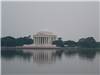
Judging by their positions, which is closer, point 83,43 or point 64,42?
point 83,43

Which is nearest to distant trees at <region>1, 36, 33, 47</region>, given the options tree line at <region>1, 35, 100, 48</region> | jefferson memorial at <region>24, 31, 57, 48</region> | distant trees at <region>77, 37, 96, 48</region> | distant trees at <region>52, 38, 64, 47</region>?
tree line at <region>1, 35, 100, 48</region>

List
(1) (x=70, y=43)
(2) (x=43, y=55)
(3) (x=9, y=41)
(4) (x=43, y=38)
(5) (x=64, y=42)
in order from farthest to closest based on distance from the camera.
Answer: (4) (x=43, y=38) < (5) (x=64, y=42) < (1) (x=70, y=43) < (3) (x=9, y=41) < (2) (x=43, y=55)

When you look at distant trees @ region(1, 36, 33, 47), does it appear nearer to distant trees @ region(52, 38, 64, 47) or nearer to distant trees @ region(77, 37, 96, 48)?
distant trees @ region(52, 38, 64, 47)

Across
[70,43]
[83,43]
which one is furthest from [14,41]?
[83,43]

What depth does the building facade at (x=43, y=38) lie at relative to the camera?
16.2 metres

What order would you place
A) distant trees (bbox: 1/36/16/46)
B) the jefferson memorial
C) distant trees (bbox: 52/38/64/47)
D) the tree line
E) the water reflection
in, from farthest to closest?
the jefferson memorial < distant trees (bbox: 52/38/64/47) < the tree line < distant trees (bbox: 1/36/16/46) < the water reflection

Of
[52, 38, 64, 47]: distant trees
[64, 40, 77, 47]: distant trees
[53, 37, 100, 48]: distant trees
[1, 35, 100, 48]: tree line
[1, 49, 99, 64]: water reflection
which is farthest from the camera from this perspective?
[52, 38, 64, 47]: distant trees

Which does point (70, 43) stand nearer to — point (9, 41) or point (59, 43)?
point (59, 43)

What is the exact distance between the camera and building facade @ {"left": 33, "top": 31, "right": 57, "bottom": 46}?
53.0 ft

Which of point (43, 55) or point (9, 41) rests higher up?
point (9, 41)

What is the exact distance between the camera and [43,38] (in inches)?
655

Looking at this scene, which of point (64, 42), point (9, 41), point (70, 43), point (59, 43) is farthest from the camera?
point (59, 43)

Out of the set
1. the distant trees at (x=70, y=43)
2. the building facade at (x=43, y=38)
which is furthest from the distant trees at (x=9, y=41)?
the distant trees at (x=70, y=43)

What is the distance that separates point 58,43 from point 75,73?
10118 millimetres
